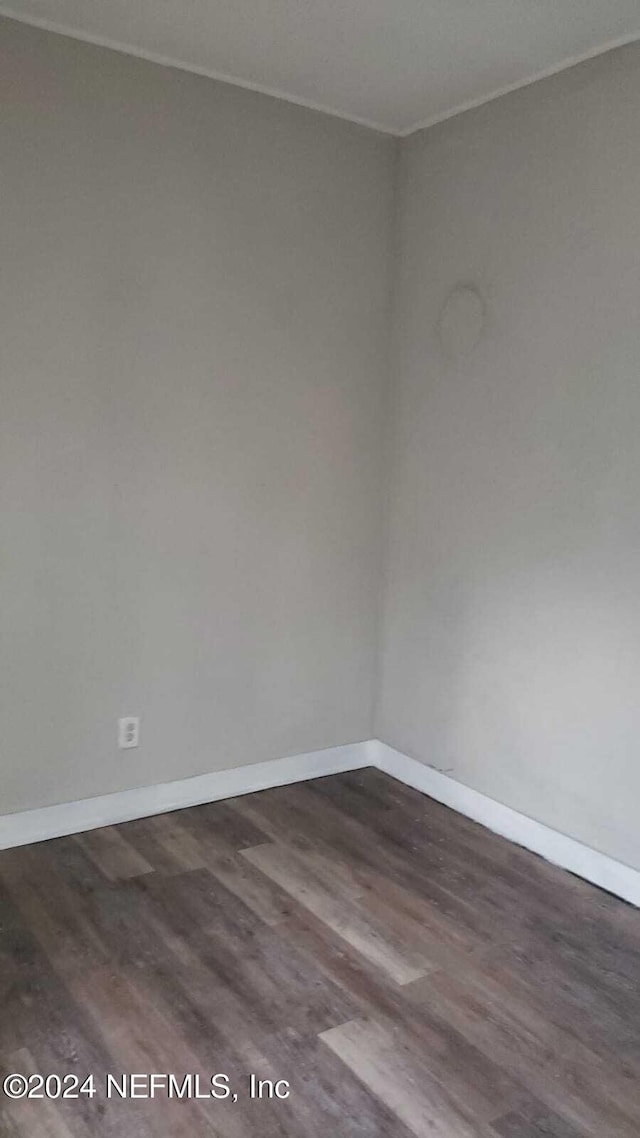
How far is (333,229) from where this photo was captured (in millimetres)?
3168

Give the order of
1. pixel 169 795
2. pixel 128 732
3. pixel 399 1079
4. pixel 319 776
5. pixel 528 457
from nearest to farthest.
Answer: pixel 399 1079 → pixel 528 457 → pixel 128 732 → pixel 169 795 → pixel 319 776

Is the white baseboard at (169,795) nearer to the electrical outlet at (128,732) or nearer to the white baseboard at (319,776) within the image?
the white baseboard at (319,776)

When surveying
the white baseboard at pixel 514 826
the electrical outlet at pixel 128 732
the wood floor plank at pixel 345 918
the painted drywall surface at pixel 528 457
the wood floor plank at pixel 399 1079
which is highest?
the painted drywall surface at pixel 528 457

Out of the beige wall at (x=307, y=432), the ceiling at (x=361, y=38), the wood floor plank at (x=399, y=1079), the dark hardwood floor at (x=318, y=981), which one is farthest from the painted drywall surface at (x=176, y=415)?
the wood floor plank at (x=399, y=1079)

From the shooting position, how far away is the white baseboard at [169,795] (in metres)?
2.84

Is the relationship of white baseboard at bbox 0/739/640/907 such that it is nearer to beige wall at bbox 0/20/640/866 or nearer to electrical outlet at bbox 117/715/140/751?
beige wall at bbox 0/20/640/866

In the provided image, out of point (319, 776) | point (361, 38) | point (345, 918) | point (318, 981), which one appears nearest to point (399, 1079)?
point (318, 981)

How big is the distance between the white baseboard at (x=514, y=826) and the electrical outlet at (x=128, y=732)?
1028 millimetres

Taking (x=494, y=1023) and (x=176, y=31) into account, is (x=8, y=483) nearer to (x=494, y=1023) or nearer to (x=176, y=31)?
(x=176, y=31)

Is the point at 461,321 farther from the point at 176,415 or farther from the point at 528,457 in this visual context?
the point at 176,415

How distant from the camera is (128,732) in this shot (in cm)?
298

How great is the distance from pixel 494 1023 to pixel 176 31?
272 centimetres

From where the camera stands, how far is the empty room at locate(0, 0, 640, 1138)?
217 centimetres

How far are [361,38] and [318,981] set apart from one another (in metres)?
2.51
